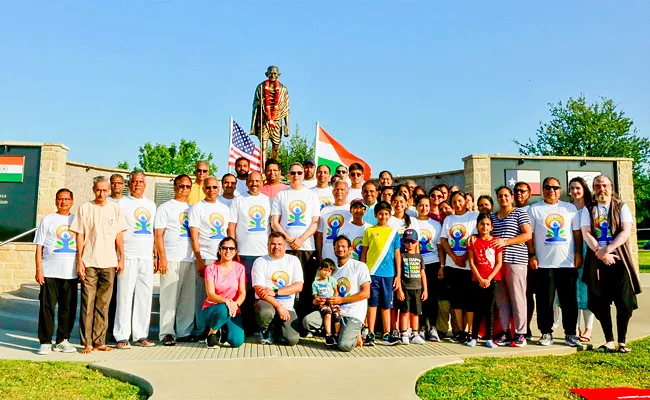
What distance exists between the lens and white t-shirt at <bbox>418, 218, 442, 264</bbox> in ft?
20.3

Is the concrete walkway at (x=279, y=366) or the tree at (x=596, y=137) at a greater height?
the tree at (x=596, y=137)

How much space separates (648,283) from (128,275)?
12.6 meters

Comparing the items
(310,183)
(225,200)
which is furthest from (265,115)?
(225,200)

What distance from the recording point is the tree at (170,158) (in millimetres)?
44906

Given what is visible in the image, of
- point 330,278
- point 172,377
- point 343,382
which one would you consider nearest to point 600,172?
point 330,278

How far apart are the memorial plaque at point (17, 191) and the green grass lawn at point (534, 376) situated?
29.9 feet

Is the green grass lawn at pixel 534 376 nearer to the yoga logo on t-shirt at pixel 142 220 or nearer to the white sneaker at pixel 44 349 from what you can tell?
the yoga logo on t-shirt at pixel 142 220

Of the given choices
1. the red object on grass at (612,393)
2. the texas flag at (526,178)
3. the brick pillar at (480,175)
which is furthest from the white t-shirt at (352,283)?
the texas flag at (526,178)

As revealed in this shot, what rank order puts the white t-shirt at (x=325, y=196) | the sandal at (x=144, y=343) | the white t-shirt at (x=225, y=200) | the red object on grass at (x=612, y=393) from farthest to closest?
1. the white t-shirt at (x=325, y=196)
2. the white t-shirt at (x=225, y=200)
3. the sandal at (x=144, y=343)
4. the red object on grass at (x=612, y=393)

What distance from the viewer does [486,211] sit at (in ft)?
Answer: 19.9

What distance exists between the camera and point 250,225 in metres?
6.06

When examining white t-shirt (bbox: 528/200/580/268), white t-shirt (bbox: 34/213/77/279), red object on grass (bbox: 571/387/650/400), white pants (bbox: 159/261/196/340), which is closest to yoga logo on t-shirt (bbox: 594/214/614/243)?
white t-shirt (bbox: 528/200/580/268)

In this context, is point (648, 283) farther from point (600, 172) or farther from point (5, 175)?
point (5, 175)

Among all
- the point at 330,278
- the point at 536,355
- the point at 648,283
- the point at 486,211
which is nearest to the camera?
the point at 536,355
